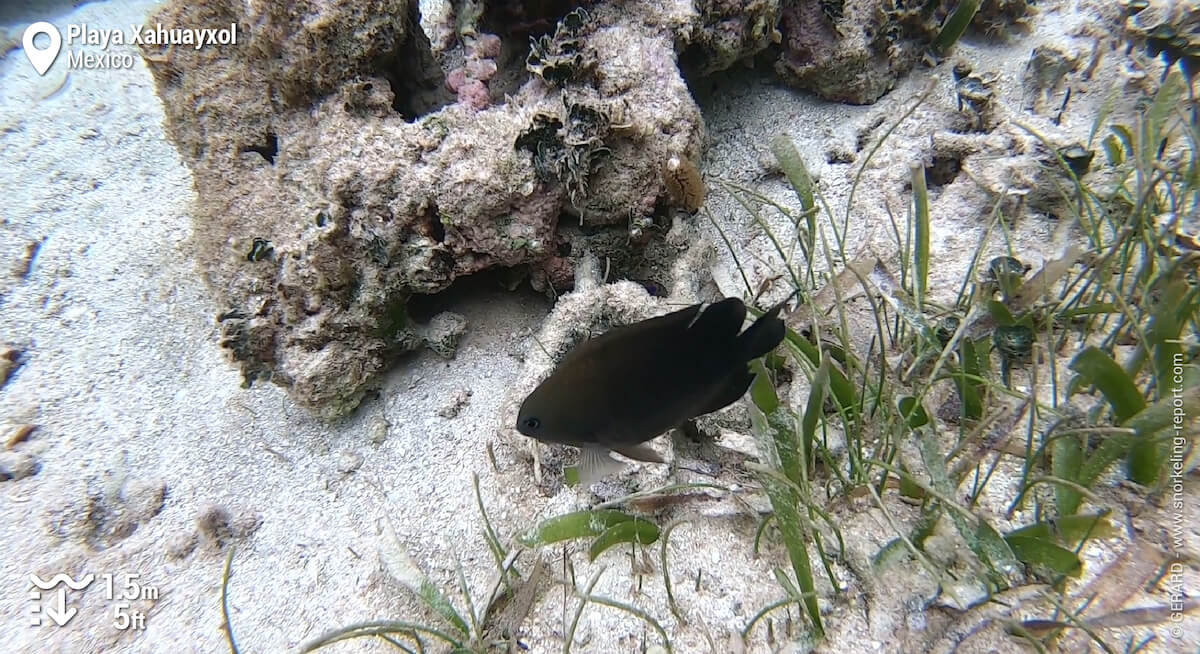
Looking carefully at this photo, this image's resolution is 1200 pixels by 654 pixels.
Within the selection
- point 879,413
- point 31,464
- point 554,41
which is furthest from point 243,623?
point 554,41

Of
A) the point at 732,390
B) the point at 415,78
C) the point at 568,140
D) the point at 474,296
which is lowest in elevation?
the point at 474,296

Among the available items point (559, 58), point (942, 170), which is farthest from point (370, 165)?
point (942, 170)

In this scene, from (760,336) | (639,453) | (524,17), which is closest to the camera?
(760,336)

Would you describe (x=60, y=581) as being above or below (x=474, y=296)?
below

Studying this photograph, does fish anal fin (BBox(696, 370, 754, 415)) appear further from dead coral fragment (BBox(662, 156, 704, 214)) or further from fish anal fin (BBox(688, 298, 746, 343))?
dead coral fragment (BBox(662, 156, 704, 214))

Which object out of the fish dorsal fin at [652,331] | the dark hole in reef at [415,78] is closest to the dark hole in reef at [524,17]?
the dark hole in reef at [415,78]

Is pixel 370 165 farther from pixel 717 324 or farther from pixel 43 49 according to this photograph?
pixel 43 49
